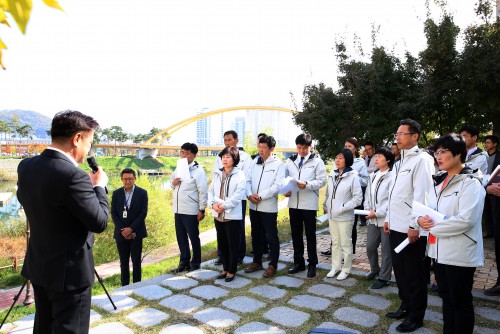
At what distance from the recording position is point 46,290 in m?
1.98

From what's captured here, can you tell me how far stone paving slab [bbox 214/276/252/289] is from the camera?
412 centimetres

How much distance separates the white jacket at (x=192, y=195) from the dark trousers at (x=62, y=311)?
2.84 m

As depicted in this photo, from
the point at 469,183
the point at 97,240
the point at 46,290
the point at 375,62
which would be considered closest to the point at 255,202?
the point at 469,183

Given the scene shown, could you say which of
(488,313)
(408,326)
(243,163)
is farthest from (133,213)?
(488,313)

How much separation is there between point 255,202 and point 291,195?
1.53ft

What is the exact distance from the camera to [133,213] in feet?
16.2

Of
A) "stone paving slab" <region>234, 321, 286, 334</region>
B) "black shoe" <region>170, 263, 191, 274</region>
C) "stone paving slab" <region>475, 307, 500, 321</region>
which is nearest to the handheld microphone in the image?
"stone paving slab" <region>234, 321, 286, 334</region>

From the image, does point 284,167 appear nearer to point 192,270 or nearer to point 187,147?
point 187,147

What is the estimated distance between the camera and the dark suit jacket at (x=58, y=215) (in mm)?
1867

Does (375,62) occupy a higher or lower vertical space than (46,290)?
higher

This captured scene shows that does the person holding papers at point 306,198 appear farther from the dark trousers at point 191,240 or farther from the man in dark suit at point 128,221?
the man in dark suit at point 128,221

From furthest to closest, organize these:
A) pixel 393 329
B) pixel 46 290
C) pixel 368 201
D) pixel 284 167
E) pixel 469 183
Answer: pixel 284 167
pixel 368 201
pixel 393 329
pixel 469 183
pixel 46 290

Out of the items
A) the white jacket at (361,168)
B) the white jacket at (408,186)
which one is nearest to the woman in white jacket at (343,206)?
the white jacket at (408,186)

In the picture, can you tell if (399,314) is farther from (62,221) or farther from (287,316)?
(62,221)
